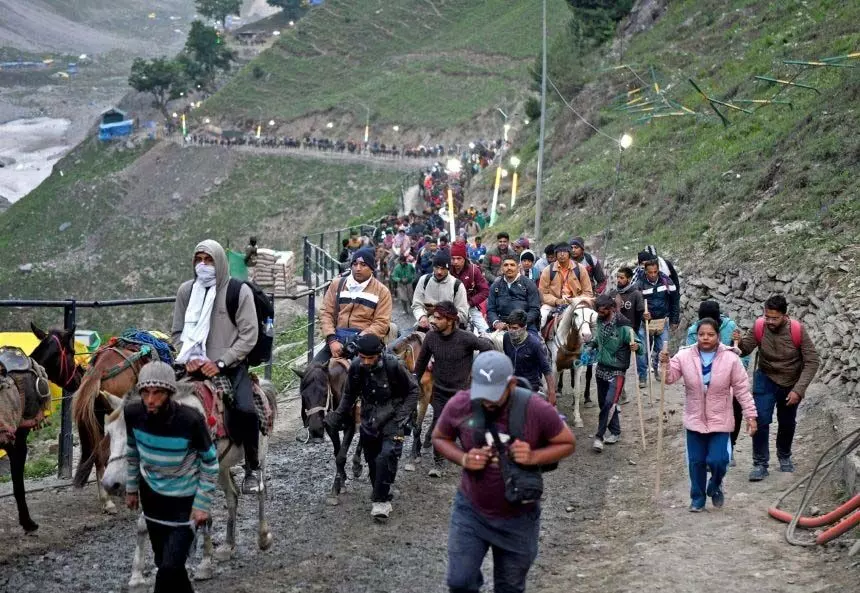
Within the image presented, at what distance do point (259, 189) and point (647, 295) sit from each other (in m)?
77.7

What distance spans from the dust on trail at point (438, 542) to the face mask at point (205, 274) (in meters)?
2.30

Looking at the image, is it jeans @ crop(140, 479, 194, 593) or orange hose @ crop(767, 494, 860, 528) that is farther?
orange hose @ crop(767, 494, 860, 528)

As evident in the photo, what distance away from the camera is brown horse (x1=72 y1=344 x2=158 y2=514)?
35.9ft

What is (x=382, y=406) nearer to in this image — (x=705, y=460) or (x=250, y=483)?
(x=250, y=483)

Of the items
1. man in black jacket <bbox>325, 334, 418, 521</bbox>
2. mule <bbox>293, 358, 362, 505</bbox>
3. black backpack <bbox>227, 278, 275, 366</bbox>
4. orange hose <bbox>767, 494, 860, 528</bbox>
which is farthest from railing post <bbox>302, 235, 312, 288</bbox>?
orange hose <bbox>767, 494, 860, 528</bbox>

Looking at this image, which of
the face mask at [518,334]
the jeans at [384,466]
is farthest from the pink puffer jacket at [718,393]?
the face mask at [518,334]

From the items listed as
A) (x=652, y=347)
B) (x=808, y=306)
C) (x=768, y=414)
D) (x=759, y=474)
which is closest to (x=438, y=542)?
(x=759, y=474)

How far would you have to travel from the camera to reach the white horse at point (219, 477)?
821 cm

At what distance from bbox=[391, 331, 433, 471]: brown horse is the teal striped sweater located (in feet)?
16.8

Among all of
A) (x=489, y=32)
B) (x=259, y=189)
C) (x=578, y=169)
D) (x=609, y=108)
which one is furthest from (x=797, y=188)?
(x=489, y=32)

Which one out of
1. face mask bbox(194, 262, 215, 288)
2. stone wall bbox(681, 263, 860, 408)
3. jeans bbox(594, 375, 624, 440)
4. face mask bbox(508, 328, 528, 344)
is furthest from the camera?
stone wall bbox(681, 263, 860, 408)

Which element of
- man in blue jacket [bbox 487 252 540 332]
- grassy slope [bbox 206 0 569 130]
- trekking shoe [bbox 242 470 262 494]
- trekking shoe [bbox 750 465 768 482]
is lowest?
trekking shoe [bbox 242 470 262 494]

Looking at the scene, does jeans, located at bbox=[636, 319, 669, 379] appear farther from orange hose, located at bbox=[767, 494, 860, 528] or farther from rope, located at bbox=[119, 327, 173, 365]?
rope, located at bbox=[119, 327, 173, 365]

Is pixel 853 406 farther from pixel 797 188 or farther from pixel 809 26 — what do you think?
pixel 809 26
